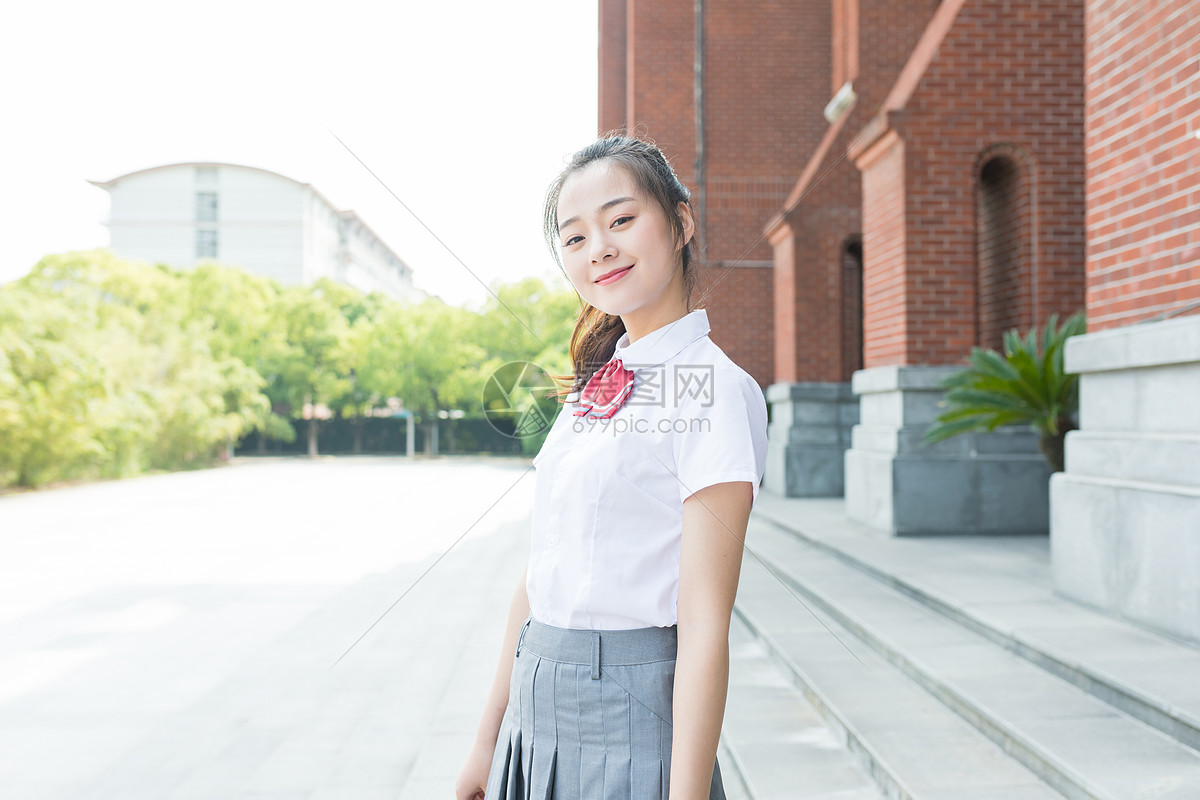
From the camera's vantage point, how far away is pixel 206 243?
5272cm

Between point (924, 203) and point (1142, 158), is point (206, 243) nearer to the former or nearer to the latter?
point (924, 203)

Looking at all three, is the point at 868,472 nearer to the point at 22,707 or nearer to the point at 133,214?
the point at 22,707

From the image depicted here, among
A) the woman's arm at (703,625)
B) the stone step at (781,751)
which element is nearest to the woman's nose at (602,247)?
the woman's arm at (703,625)

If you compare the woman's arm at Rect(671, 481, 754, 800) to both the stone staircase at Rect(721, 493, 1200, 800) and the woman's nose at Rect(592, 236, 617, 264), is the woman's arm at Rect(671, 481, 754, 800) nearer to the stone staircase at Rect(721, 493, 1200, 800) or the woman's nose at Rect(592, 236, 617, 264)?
the woman's nose at Rect(592, 236, 617, 264)

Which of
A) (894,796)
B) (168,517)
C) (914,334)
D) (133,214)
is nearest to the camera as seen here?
(894,796)

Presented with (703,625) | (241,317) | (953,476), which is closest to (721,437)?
(703,625)

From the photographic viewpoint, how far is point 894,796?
2600 millimetres

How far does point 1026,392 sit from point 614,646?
17.3 feet

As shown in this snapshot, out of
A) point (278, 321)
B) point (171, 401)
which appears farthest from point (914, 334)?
point (278, 321)

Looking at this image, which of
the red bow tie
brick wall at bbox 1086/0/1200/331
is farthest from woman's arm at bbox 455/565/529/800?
brick wall at bbox 1086/0/1200/331

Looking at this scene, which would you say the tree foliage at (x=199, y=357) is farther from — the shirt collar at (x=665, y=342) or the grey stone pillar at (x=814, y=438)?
the grey stone pillar at (x=814, y=438)

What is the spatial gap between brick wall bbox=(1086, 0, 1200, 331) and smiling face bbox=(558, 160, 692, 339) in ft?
11.6

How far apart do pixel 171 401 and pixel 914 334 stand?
22.5 metres

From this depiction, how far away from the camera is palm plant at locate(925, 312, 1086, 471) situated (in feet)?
17.5
